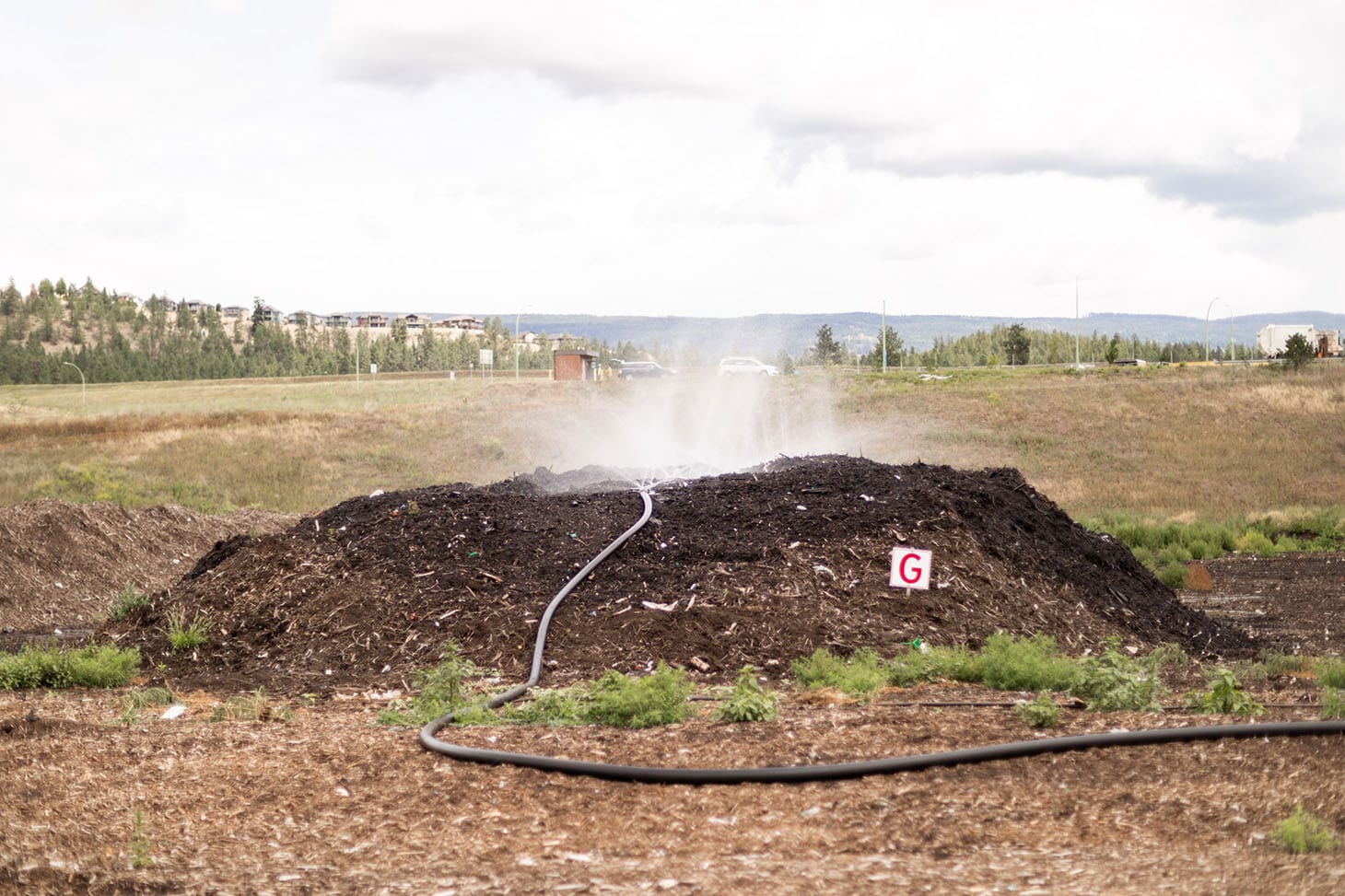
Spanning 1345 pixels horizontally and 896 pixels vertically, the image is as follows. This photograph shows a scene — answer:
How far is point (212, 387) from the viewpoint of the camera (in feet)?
313

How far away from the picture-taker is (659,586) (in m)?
11.5

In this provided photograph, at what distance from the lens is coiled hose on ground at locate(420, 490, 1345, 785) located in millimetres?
5641

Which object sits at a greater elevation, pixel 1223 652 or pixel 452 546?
pixel 452 546

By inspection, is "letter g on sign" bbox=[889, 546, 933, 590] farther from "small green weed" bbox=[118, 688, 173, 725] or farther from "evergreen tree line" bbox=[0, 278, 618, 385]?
"evergreen tree line" bbox=[0, 278, 618, 385]

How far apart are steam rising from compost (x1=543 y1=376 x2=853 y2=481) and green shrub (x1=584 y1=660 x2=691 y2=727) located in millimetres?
11386

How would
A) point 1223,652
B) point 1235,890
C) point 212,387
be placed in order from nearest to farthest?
1. point 1235,890
2. point 1223,652
3. point 212,387

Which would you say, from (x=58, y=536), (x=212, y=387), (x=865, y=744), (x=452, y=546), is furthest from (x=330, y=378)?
(x=865, y=744)

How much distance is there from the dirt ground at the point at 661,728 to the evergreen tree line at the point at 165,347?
107245 millimetres

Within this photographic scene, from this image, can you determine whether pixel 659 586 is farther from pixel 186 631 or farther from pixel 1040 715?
pixel 1040 715

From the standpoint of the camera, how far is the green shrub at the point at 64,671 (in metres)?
10.5

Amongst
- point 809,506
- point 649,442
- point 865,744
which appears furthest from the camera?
point 649,442

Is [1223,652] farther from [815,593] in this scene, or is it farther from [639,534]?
[639,534]

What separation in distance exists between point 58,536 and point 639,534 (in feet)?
37.4

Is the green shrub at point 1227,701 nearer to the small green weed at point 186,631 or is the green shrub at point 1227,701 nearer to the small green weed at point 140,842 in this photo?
the small green weed at point 140,842
